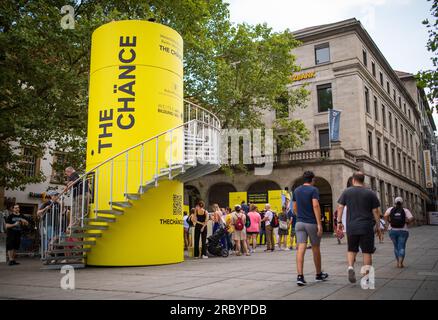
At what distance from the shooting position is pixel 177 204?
11984 millimetres

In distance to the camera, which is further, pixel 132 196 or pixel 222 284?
pixel 132 196

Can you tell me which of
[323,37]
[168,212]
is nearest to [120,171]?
[168,212]

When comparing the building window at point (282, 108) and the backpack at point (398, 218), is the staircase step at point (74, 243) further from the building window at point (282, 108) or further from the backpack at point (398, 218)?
the building window at point (282, 108)

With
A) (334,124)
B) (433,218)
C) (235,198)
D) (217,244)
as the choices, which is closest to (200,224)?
(217,244)

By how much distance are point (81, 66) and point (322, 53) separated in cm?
2434

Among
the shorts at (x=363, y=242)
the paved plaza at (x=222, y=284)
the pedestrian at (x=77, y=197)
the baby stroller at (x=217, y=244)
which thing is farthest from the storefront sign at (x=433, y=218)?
the shorts at (x=363, y=242)

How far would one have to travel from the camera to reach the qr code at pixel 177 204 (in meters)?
11.8

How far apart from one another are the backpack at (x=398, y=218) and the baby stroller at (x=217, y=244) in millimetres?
6402

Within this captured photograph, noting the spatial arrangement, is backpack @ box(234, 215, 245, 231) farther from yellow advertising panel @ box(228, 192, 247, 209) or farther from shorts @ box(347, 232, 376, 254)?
yellow advertising panel @ box(228, 192, 247, 209)

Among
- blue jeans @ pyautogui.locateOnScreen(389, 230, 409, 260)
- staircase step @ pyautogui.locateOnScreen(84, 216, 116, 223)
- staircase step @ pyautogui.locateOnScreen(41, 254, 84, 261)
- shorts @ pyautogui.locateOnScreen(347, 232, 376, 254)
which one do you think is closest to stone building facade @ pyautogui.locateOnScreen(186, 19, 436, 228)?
blue jeans @ pyautogui.locateOnScreen(389, 230, 409, 260)

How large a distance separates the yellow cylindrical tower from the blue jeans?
5.98m

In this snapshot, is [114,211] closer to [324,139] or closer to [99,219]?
[99,219]

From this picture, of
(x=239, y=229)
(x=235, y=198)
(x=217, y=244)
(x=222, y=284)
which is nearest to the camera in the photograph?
(x=222, y=284)

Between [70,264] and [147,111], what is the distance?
15.9 ft
